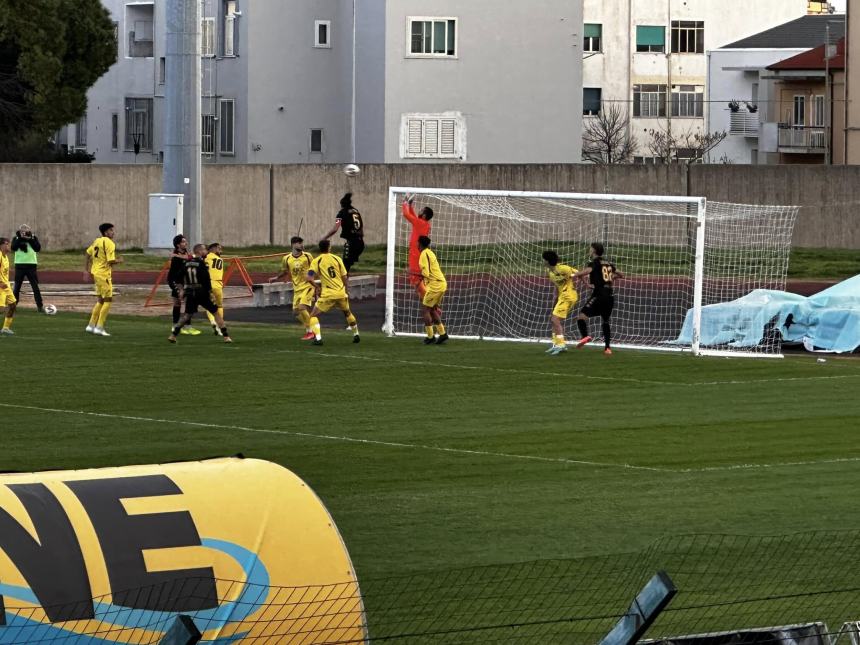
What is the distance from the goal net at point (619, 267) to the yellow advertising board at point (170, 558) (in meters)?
18.3

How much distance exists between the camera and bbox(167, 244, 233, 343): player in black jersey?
2619 centimetres

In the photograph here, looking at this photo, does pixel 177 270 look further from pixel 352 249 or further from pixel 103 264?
pixel 352 249

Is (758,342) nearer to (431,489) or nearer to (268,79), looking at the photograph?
(431,489)

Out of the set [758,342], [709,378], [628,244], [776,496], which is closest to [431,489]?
[776,496]

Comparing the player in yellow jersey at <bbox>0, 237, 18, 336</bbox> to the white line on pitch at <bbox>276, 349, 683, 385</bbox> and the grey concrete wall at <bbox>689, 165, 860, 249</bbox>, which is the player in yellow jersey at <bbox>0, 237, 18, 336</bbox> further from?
the grey concrete wall at <bbox>689, 165, 860, 249</bbox>

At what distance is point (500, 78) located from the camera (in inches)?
2315

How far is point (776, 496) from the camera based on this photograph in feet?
49.5

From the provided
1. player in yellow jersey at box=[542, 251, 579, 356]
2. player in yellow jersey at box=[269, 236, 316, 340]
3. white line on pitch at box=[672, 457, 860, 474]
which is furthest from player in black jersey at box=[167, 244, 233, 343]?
white line on pitch at box=[672, 457, 860, 474]

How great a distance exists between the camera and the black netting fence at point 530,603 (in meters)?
7.69

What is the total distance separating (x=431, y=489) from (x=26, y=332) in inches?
556

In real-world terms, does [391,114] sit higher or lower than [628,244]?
higher

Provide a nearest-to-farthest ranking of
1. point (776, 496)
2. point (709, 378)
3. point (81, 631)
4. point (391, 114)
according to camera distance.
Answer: point (81, 631)
point (776, 496)
point (709, 378)
point (391, 114)

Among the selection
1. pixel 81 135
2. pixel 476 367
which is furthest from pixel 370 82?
pixel 476 367

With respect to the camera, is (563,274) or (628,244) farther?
(628,244)
